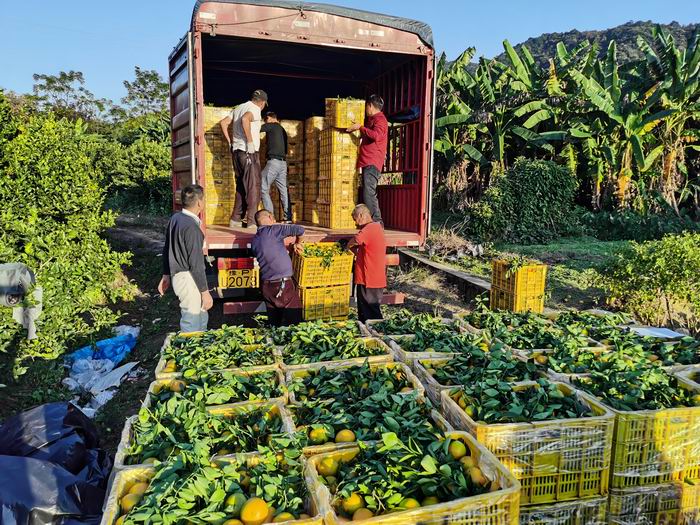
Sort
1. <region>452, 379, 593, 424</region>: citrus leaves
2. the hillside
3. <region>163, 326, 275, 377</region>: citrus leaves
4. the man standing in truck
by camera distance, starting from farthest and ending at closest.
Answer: the hillside, the man standing in truck, <region>163, 326, 275, 377</region>: citrus leaves, <region>452, 379, 593, 424</region>: citrus leaves

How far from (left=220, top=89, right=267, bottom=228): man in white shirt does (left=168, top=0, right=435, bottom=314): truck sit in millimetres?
506

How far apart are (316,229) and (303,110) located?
326 cm

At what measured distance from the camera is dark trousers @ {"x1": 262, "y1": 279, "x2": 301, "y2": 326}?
18.7ft

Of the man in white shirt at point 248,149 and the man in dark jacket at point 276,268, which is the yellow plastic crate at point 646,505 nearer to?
the man in dark jacket at point 276,268

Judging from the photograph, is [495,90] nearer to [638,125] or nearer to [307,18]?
[638,125]

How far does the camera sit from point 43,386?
535 centimetres

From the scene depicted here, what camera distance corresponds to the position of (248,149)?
22.6ft

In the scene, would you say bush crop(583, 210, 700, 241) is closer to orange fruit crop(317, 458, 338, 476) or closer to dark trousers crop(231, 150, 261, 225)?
dark trousers crop(231, 150, 261, 225)

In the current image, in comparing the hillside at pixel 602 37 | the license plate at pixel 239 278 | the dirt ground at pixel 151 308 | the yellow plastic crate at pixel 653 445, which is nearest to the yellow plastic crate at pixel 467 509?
the yellow plastic crate at pixel 653 445

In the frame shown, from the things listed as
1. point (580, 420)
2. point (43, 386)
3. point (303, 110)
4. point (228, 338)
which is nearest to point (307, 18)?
point (303, 110)

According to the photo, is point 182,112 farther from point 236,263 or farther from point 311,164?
A: point 236,263

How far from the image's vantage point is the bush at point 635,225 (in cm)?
1380

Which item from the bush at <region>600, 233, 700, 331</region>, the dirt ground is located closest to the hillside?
the dirt ground

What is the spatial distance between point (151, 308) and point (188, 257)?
3.82 metres
